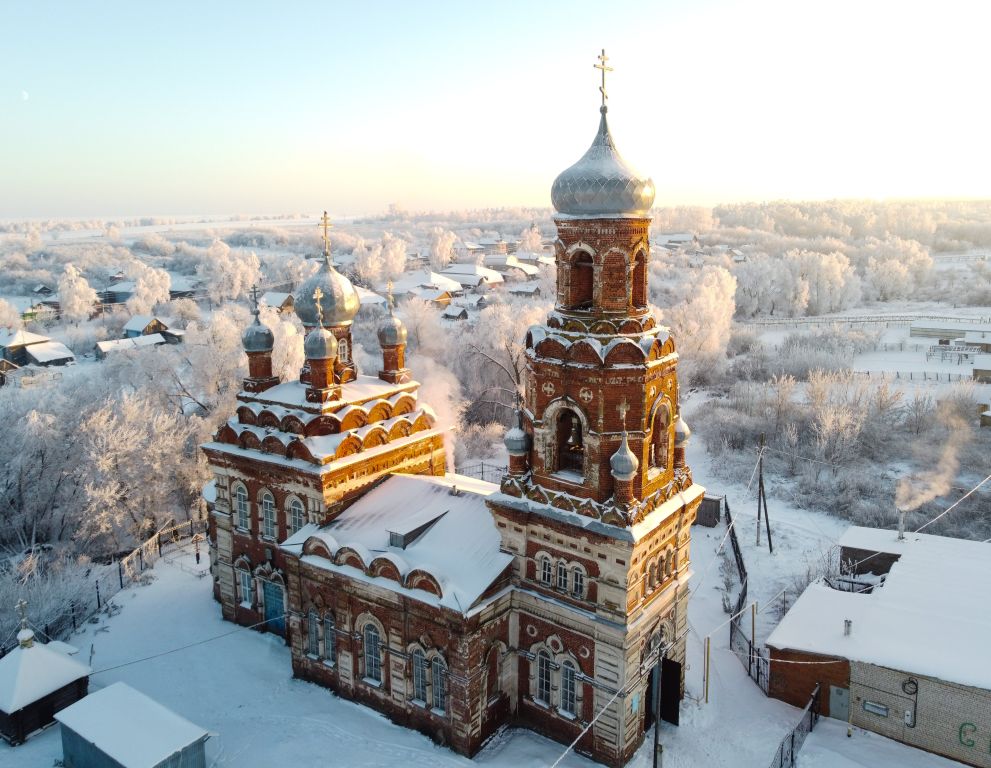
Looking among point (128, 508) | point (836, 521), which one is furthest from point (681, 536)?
point (128, 508)

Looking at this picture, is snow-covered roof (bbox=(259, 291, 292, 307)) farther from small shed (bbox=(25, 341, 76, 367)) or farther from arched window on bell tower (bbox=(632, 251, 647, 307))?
arched window on bell tower (bbox=(632, 251, 647, 307))

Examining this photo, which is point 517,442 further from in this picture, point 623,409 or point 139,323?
point 139,323

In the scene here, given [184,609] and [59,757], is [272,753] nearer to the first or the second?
[59,757]

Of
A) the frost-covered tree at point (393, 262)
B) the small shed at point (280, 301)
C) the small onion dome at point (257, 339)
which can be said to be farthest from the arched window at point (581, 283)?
the frost-covered tree at point (393, 262)

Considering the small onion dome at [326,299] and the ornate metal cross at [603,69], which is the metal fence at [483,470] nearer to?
the small onion dome at [326,299]

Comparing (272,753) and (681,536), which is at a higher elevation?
(681,536)

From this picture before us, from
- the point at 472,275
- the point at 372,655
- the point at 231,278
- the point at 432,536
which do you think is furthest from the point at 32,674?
the point at 472,275
